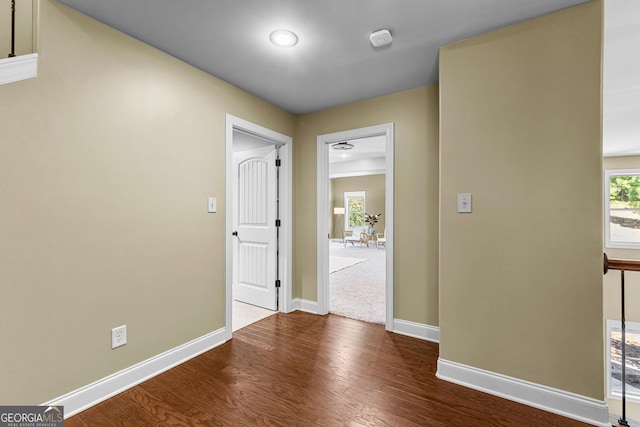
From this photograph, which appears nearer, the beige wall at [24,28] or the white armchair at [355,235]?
the beige wall at [24,28]

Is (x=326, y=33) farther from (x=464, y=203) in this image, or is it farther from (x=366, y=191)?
(x=366, y=191)

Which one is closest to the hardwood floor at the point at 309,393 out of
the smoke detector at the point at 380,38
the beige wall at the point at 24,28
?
the beige wall at the point at 24,28

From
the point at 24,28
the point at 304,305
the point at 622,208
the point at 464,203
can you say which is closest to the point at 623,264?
the point at 464,203

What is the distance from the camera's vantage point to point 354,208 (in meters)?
11.3

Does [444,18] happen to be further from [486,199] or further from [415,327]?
[415,327]

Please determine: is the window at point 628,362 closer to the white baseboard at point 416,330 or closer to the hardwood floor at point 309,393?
the white baseboard at point 416,330

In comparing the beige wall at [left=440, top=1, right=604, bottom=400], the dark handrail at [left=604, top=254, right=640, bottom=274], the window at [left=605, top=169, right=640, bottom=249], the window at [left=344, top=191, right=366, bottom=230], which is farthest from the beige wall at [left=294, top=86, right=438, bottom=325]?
the window at [left=344, top=191, right=366, bottom=230]

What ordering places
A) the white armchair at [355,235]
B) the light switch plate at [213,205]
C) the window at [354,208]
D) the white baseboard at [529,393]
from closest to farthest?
1. the white baseboard at [529,393]
2. the light switch plate at [213,205]
3. the white armchair at [355,235]
4. the window at [354,208]

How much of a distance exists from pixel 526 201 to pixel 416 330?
1.59m

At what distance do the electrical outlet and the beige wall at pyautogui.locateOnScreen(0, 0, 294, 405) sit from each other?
0.03 m

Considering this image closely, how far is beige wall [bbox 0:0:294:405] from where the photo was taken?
1.49 metres

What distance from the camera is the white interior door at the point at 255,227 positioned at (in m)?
3.44

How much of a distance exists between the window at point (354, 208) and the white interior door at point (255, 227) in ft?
25.2

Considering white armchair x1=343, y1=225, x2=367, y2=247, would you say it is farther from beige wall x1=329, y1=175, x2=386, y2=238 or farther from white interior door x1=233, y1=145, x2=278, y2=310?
white interior door x1=233, y1=145, x2=278, y2=310
